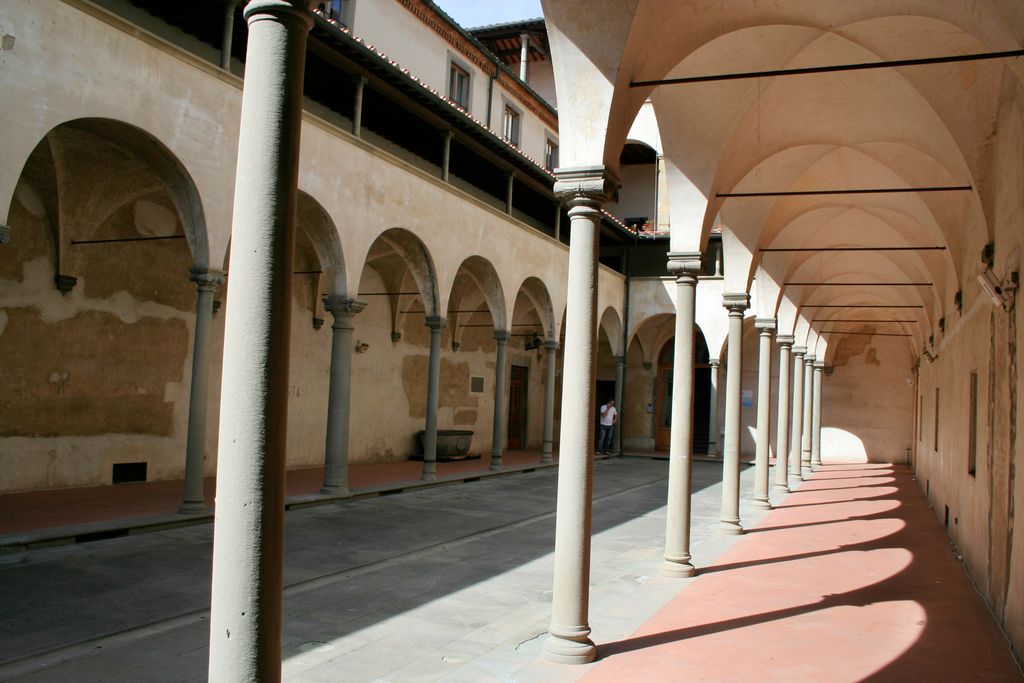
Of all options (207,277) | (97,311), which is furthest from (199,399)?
(97,311)

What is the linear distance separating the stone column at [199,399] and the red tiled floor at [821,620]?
6585 millimetres

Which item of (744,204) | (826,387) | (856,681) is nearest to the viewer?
(856,681)

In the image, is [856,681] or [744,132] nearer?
[856,681]

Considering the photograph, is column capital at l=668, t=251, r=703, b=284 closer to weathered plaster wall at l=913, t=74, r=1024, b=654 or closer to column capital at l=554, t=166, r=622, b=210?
weathered plaster wall at l=913, t=74, r=1024, b=654

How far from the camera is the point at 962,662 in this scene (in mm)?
6133

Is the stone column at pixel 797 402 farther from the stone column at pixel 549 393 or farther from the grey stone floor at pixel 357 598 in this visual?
the grey stone floor at pixel 357 598

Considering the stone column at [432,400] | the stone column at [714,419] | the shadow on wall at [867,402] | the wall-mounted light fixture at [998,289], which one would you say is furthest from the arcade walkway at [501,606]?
the shadow on wall at [867,402]

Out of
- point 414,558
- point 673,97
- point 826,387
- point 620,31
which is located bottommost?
point 414,558

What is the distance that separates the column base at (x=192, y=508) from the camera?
10.8 metres

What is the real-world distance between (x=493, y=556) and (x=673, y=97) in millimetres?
5491

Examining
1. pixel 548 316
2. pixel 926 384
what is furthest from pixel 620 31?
pixel 926 384

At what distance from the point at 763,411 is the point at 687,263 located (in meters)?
5.91

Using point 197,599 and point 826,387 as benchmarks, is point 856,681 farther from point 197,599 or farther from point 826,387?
point 826,387

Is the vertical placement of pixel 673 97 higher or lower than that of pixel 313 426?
higher
